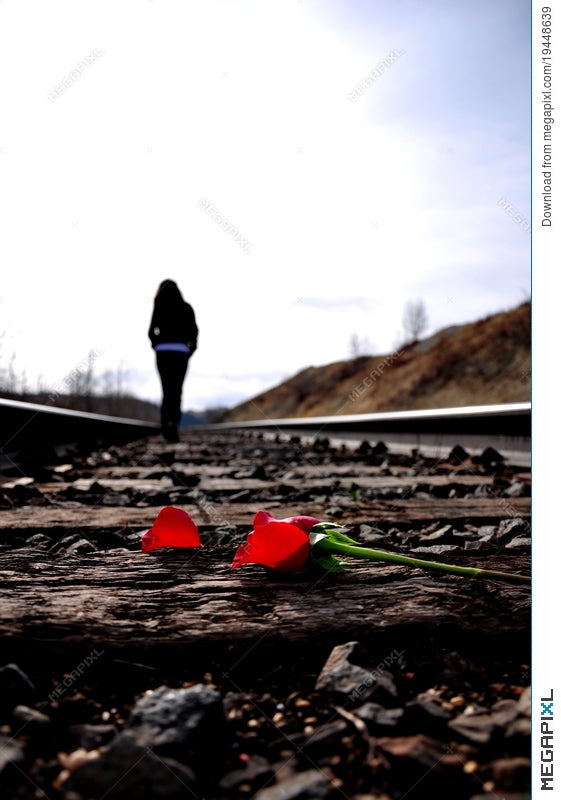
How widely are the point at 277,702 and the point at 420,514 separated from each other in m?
1.76

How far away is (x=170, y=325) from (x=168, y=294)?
40cm

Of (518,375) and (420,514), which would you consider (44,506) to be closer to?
(420,514)

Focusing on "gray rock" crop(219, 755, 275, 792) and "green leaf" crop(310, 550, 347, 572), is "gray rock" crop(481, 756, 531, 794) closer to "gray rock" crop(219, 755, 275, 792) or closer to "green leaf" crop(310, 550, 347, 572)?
"gray rock" crop(219, 755, 275, 792)

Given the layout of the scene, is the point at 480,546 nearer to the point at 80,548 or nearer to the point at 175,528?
the point at 175,528

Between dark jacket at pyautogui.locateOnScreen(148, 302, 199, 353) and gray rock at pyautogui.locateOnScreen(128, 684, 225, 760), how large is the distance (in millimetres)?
7345

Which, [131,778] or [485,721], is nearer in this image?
[131,778]

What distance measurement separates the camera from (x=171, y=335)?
26.8ft

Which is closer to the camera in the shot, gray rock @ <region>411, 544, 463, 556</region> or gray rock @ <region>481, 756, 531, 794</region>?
gray rock @ <region>481, 756, 531, 794</region>

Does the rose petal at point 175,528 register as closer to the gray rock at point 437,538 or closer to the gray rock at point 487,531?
the gray rock at point 437,538

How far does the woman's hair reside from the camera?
806cm

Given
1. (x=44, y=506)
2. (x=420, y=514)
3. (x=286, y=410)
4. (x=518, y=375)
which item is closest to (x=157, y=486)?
(x=44, y=506)

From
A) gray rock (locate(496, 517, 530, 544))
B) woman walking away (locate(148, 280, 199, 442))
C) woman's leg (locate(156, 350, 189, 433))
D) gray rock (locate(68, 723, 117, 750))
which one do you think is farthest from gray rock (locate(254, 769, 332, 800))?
woman's leg (locate(156, 350, 189, 433))

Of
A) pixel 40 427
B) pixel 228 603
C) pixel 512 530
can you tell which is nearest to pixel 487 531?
pixel 512 530

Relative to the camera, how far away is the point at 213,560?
157 cm
